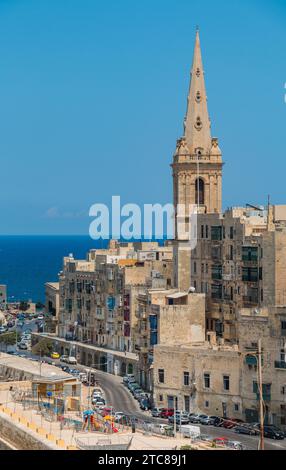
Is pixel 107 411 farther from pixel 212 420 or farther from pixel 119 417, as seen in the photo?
pixel 212 420

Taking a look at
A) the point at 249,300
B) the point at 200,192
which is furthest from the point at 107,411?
the point at 200,192

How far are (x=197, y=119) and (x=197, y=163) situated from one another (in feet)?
10.8

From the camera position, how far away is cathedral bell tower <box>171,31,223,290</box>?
3219 inches

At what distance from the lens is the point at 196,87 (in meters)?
82.8

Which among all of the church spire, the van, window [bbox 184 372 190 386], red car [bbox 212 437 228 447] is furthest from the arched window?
red car [bbox 212 437 228 447]

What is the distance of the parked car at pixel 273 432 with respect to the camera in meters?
56.3

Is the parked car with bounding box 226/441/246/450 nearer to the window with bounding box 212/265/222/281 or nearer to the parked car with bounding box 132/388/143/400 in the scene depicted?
the parked car with bounding box 132/388/143/400

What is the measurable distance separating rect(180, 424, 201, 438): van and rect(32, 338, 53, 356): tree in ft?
112

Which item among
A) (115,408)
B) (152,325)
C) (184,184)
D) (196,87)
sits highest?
(196,87)

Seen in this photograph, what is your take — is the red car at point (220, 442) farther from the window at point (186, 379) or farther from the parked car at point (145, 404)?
the parked car at point (145, 404)
